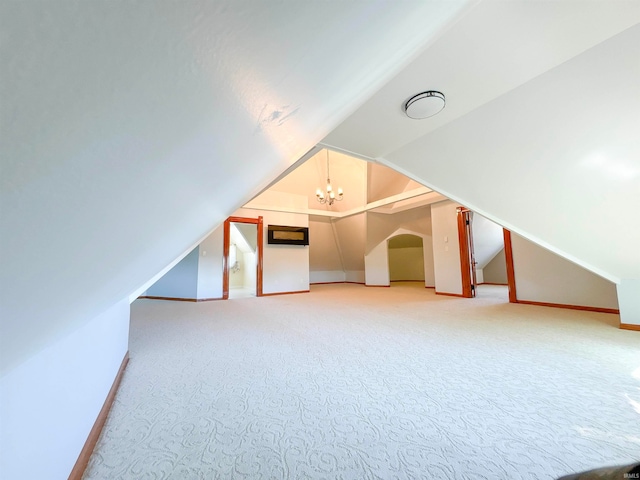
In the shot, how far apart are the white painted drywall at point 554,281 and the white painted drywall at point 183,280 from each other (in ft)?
21.1

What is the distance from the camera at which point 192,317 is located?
4141mm

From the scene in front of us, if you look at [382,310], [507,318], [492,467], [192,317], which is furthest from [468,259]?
[192,317]

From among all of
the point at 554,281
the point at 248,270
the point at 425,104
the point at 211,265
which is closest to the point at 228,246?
the point at 211,265

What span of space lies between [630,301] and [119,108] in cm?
470

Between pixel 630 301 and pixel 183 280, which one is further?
pixel 183 280

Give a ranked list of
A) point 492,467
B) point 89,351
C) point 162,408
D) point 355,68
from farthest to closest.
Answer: point 162,408
point 89,351
point 492,467
point 355,68

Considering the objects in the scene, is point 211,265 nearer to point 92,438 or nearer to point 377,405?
point 92,438

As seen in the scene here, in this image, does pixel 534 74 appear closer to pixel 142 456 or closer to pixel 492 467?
pixel 492 467

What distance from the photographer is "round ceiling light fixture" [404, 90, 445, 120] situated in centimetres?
182

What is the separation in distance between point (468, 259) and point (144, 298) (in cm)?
751

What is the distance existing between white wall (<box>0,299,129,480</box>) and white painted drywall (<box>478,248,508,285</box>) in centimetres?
974

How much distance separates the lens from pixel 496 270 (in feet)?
28.0

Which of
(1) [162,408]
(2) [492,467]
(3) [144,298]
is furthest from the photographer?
(3) [144,298]

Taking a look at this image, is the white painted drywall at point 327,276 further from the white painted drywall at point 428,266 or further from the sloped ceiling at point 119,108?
the sloped ceiling at point 119,108
